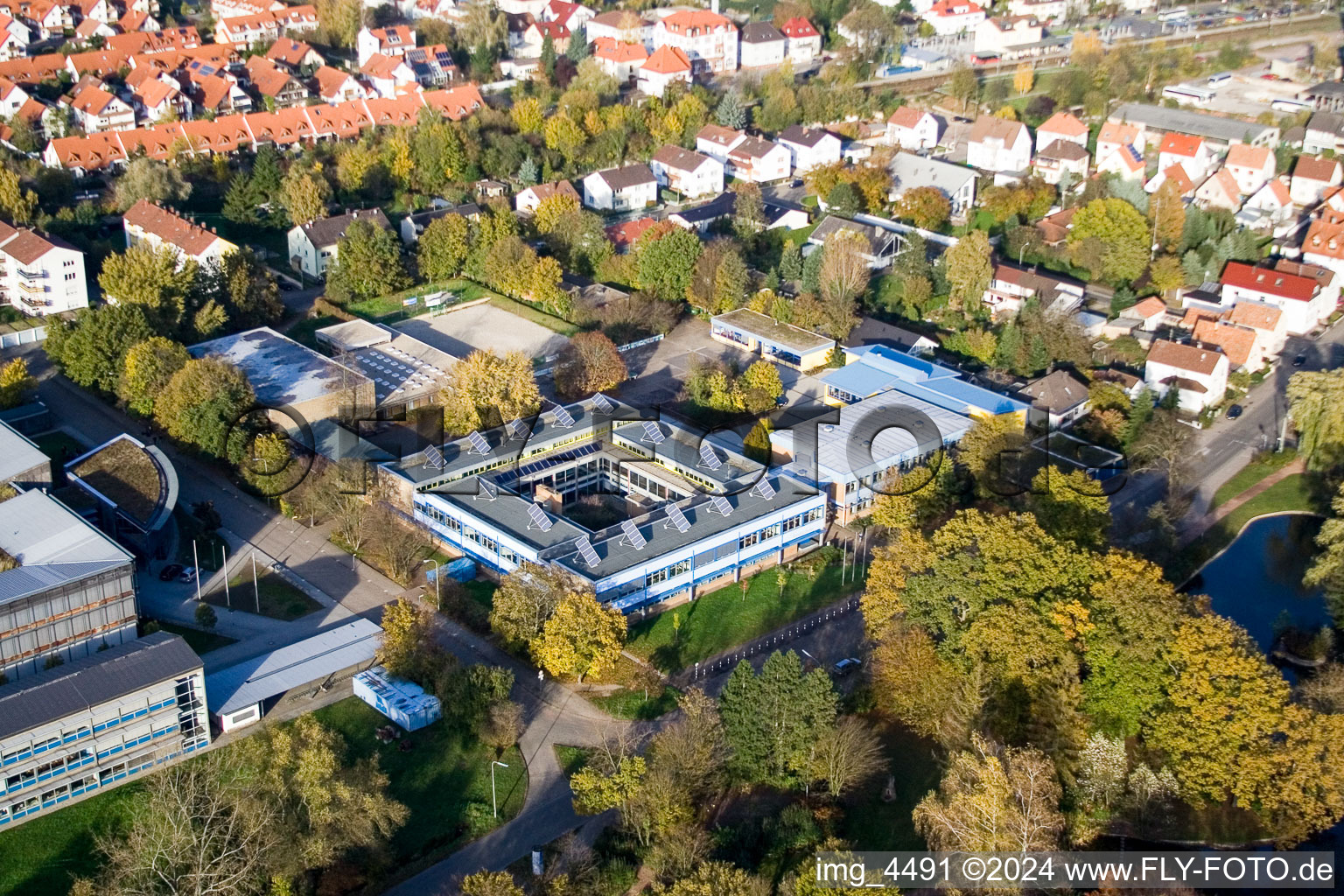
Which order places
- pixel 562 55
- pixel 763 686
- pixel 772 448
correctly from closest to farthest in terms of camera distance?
pixel 763 686 → pixel 772 448 → pixel 562 55

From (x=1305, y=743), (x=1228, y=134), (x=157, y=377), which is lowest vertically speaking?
(x=1305, y=743)

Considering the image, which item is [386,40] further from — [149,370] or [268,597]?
[268,597]

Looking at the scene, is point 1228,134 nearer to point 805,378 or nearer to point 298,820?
point 805,378

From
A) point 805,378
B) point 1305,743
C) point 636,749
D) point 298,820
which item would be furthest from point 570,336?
point 1305,743

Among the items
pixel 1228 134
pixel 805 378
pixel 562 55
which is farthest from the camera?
pixel 562 55

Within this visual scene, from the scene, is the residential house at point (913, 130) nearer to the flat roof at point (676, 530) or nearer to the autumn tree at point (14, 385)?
the flat roof at point (676, 530)

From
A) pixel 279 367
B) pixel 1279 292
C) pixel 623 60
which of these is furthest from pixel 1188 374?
pixel 623 60

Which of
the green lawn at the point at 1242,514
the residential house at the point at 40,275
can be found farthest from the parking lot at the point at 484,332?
the green lawn at the point at 1242,514
